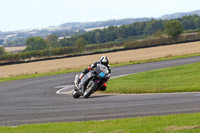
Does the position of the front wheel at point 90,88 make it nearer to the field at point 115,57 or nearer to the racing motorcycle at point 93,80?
the racing motorcycle at point 93,80

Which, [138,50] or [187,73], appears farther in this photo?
[138,50]

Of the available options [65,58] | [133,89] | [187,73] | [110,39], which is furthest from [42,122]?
[110,39]

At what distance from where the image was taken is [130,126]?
924cm

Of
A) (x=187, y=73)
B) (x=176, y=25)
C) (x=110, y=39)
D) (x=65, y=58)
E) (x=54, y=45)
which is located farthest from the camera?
(x=110, y=39)

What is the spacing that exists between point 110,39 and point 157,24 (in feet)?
66.5

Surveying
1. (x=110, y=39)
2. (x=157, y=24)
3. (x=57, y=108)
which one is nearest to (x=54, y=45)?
(x=110, y=39)

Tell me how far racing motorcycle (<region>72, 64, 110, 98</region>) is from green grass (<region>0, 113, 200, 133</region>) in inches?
217

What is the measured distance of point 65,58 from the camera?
6041 centimetres

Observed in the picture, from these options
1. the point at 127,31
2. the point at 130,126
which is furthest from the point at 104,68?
the point at 127,31

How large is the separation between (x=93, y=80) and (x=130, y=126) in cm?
729

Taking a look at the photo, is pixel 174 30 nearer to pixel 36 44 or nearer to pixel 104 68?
pixel 36 44

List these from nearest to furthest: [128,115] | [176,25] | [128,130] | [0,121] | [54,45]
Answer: [128,130]
[128,115]
[0,121]
[176,25]
[54,45]

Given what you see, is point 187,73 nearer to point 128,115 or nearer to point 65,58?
point 128,115

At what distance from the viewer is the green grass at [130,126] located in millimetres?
8473
